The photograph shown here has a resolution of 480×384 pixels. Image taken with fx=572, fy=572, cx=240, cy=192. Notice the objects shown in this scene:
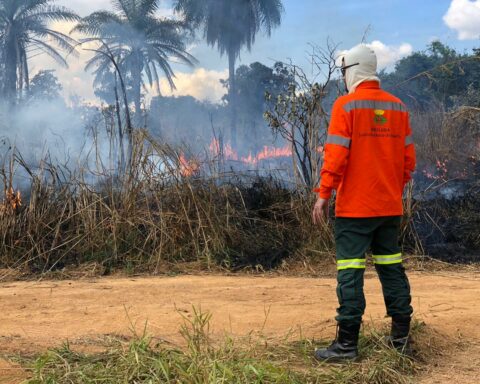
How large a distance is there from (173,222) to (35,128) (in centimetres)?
2148

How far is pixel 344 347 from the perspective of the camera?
338 cm

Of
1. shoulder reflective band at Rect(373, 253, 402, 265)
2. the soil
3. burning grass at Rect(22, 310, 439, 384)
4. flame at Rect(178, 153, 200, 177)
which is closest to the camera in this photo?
burning grass at Rect(22, 310, 439, 384)

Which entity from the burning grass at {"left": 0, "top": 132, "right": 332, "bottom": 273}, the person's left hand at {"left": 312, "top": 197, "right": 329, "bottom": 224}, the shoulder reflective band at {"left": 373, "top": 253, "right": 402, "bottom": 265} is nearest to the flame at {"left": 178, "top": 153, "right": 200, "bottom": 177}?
the burning grass at {"left": 0, "top": 132, "right": 332, "bottom": 273}

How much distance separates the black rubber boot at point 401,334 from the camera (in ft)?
11.5

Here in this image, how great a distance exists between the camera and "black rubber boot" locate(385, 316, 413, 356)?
349 cm

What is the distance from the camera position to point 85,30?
32281 millimetres

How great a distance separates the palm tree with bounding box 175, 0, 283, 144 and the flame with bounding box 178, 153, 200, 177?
2651 cm

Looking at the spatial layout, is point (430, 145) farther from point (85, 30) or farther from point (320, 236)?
point (85, 30)

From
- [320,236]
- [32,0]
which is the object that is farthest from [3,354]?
[32,0]

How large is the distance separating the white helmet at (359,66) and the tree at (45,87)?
32.6 m

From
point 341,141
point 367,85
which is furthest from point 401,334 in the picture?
point 367,85

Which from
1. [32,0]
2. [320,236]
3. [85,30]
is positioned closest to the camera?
[320,236]

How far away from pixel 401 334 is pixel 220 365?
1.25 metres

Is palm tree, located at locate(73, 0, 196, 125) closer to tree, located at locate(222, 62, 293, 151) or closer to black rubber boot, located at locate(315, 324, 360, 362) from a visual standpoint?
tree, located at locate(222, 62, 293, 151)
